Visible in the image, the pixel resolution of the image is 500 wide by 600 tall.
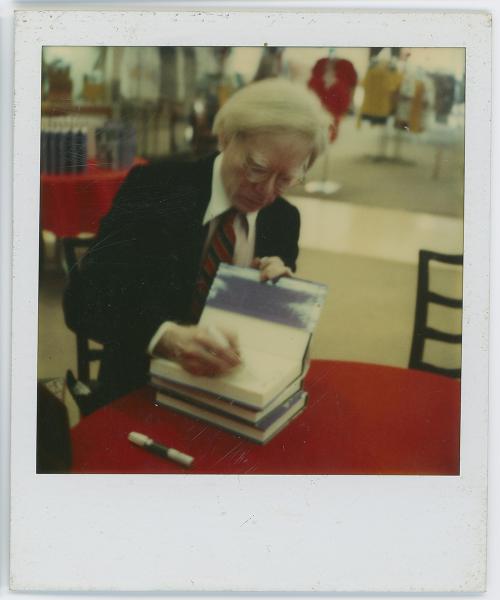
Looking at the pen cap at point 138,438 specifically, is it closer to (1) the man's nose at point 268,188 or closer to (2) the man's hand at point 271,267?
(2) the man's hand at point 271,267

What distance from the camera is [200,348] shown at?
1521mm

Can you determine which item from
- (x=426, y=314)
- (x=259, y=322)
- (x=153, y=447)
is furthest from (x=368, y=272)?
(x=153, y=447)

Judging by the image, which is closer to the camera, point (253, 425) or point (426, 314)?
point (253, 425)

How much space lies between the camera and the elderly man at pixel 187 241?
59.6 inches

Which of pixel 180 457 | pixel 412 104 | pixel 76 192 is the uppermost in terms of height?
pixel 412 104

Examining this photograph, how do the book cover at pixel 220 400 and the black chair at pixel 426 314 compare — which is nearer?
the book cover at pixel 220 400

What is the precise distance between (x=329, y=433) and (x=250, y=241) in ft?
1.56

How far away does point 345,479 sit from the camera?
1.54 m

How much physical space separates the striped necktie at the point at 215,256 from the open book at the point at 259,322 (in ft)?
0.05

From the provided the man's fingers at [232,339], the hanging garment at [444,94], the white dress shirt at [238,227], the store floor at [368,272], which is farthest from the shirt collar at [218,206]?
the hanging garment at [444,94]

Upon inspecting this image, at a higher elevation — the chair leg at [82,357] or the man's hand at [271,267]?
the man's hand at [271,267]

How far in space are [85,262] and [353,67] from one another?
0.77 m

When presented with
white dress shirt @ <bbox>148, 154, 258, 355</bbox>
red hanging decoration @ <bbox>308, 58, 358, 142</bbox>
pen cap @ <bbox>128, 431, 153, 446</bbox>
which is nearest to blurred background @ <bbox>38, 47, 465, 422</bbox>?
red hanging decoration @ <bbox>308, 58, 358, 142</bbox>

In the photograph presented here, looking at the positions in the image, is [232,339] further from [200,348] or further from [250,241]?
[250,241]
